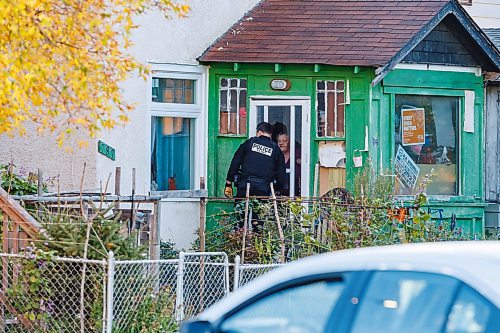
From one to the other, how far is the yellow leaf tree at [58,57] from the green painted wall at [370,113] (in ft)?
13.2

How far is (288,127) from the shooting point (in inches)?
602

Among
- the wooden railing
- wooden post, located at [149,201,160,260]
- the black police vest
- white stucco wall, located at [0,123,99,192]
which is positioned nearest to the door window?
the black police vest

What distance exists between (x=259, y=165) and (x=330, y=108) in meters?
1.47

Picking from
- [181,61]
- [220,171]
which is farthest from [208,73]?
[220,171]

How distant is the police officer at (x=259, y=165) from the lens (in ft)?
46.4

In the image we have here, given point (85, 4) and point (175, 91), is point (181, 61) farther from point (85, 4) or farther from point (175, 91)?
point (85, 4)

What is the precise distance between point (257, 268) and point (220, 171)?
4.37 metres

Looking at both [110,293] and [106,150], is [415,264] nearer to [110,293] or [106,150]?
[110,293]

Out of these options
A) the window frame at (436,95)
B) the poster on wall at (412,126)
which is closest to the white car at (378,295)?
the window frame at (436,95)

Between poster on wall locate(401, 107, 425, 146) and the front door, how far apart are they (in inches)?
54.8

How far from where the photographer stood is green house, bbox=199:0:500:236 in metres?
14.7

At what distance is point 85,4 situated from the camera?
10414mm

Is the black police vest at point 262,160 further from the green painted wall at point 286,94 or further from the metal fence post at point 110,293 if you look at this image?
the metal fence post at point 110,293

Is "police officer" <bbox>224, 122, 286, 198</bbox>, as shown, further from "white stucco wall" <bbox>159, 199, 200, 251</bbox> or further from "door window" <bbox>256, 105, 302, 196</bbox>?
"white stucco wall" <bbox>159, 199, 200, 251</bbox>
